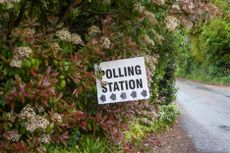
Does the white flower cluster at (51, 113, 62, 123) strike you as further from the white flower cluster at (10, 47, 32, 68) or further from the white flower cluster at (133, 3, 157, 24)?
the white flower cluster at (133, 3, 157, 24)

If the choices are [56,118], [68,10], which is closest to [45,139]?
[56,118]

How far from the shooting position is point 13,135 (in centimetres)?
516

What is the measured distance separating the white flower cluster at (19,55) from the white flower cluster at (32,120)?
486 mm

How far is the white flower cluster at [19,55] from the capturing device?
194 inches

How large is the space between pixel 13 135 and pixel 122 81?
5.09 ft

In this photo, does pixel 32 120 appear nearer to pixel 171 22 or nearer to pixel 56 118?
pixel 56 118

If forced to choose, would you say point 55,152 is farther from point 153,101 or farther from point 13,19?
point 153,101

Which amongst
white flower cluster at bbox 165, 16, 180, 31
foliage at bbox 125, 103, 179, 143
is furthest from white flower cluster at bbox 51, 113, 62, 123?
foliage at bbox 125, 103, 179, 143

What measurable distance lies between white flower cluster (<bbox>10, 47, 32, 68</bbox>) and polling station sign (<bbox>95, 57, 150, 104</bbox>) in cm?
118

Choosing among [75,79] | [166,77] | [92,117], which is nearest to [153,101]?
[166,77]

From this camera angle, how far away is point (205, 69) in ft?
134

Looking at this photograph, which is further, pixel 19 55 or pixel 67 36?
pixel 67 36

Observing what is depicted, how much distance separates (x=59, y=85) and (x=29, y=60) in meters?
0.52

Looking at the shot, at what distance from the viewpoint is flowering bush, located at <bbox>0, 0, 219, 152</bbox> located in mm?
5051
